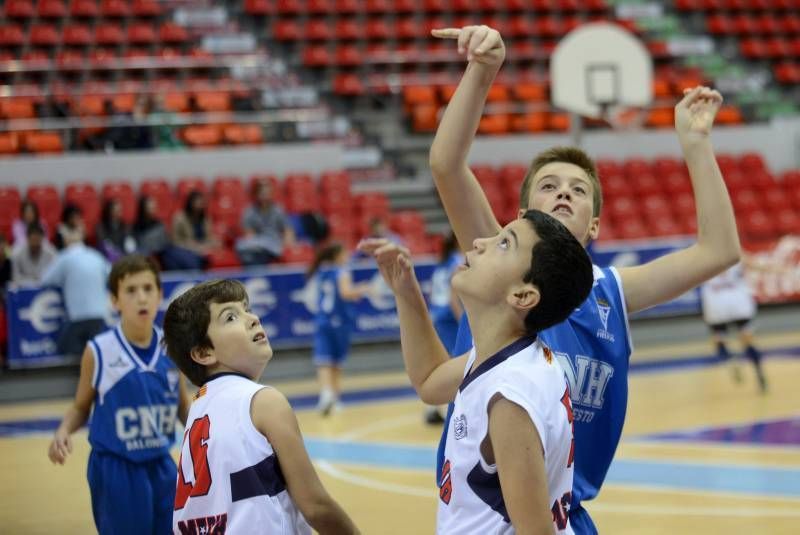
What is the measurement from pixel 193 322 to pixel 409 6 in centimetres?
1784

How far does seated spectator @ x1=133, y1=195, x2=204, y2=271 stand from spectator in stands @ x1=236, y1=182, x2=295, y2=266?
1.97ft

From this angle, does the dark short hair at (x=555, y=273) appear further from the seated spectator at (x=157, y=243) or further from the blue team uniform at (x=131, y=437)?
the seated spectator at (x=157, y=243)

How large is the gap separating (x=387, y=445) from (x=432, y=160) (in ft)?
22.1

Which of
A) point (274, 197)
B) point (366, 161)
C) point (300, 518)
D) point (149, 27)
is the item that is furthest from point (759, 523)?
point (149, 27)

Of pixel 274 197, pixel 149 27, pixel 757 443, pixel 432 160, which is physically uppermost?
pixel 149 27

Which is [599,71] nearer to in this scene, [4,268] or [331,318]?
[331,318]

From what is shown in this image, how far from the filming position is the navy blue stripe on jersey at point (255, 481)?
9.61 feet

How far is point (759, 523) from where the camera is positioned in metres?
6.52

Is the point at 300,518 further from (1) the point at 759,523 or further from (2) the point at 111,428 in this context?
(1) the point at 759,523

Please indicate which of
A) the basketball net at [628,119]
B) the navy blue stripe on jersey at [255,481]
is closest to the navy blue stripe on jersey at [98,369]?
the navy blue stripe on jersey at [255,481]

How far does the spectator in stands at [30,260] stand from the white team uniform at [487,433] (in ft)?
35.1

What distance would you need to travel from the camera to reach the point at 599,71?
15461 mm

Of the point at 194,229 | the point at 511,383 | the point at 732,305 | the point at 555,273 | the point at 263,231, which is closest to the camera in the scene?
the point at 511,383

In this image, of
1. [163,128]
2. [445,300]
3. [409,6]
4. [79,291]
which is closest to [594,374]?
[445,300]
